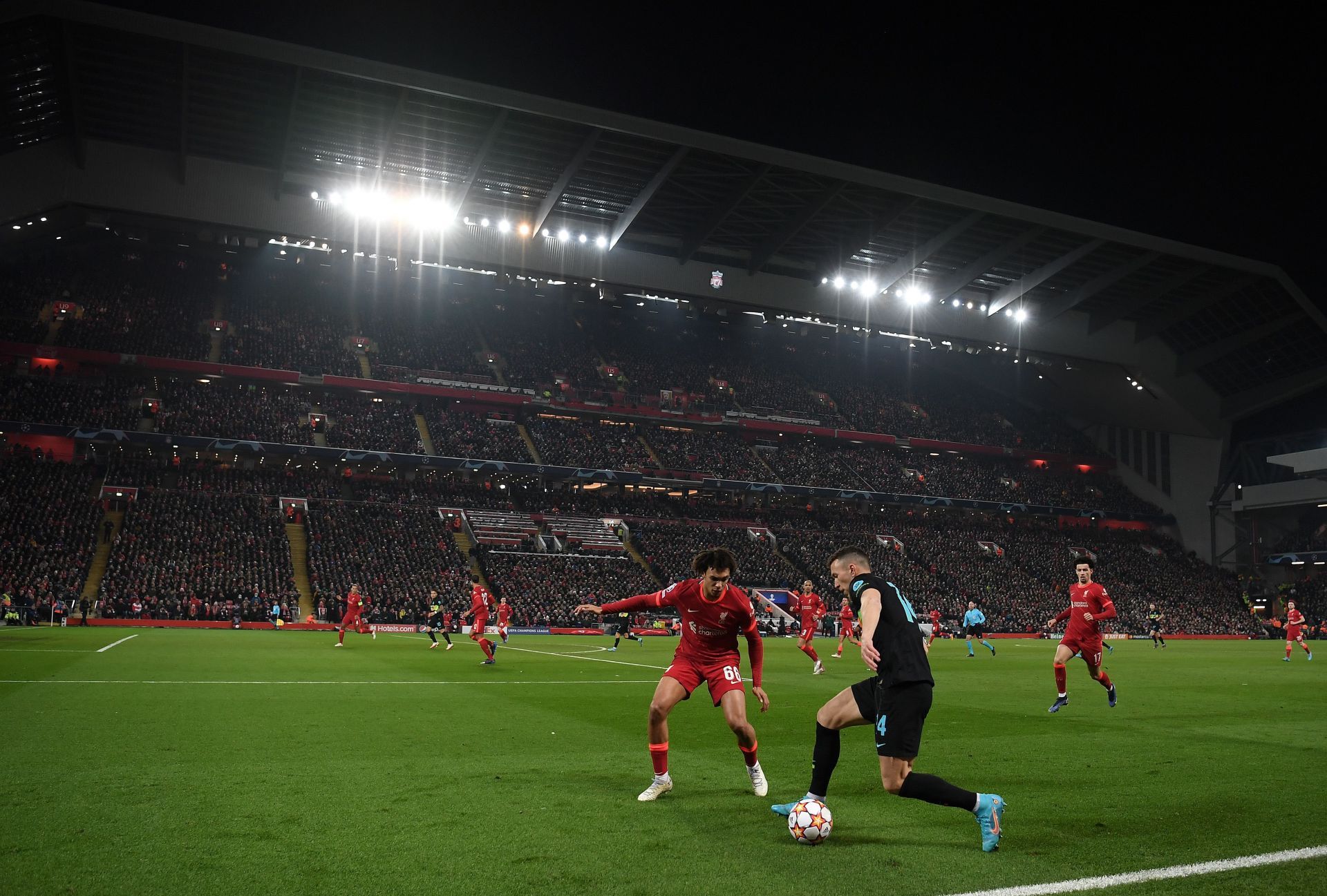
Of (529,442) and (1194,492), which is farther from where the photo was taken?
(1194,492)

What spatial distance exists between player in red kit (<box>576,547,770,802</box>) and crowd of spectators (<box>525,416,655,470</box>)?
4994cm

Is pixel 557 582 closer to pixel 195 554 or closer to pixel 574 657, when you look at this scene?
pixel 195 554

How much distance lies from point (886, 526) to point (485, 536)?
28.4m

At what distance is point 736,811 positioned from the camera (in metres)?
7.70

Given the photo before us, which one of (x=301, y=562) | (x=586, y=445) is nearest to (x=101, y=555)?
(x=301, y=562)

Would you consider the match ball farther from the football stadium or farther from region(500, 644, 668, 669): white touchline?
region(500, 644, 668, 669): white touchline

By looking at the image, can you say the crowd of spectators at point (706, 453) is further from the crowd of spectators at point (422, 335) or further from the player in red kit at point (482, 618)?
the player in red kit at point (482, 618)

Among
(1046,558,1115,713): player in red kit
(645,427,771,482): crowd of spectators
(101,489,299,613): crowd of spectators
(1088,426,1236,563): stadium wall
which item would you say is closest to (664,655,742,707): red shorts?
(1046,558,1115,713): player in red kit

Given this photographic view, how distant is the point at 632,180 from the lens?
47.8 meters

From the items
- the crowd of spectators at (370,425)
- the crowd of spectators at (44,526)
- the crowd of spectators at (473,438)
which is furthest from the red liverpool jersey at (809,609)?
the crowd of spectators at (370,425)

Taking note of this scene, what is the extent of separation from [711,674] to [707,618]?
0.49 meters

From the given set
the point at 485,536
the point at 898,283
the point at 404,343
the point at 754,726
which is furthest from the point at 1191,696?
the point at 404,343

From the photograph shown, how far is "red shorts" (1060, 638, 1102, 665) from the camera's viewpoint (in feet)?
52.4

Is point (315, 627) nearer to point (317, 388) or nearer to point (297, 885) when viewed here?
point (317, 388)
